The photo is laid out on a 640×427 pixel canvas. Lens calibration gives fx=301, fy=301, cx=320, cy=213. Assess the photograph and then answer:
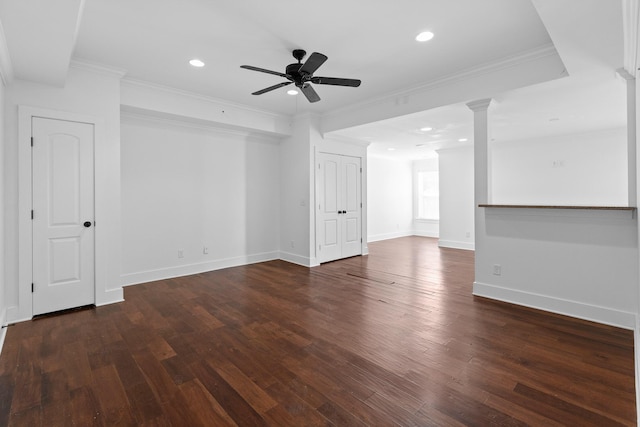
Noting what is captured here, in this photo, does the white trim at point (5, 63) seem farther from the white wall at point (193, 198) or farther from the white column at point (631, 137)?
the white column at point (631, 137)

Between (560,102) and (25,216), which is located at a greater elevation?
(560,102)

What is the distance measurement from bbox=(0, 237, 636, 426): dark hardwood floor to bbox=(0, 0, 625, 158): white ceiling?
2.54 m

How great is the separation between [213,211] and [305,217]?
66.0 inches

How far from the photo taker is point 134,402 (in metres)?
1.88

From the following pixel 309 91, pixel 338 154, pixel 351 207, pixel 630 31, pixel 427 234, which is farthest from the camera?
pixel 427 234

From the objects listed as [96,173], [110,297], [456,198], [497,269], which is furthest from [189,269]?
[456,198]

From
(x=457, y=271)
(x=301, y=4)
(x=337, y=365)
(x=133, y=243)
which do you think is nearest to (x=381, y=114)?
(x=301, y=4)

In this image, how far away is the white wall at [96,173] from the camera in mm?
3148

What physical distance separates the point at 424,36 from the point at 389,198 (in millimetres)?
6581

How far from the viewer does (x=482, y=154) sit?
12.3 feet

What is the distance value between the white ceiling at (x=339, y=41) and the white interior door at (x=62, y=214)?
62 centimetres

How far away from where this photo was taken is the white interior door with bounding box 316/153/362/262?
231 inches

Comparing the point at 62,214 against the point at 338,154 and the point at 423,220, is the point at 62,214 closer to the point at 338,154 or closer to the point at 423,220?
the point at 338,154

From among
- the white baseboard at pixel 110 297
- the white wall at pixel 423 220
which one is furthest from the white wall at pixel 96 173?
the white wall at pixel 423 220
